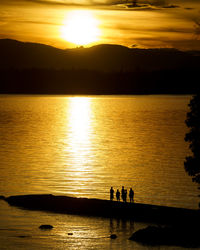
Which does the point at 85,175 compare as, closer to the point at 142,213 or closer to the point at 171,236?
the point at 142,213

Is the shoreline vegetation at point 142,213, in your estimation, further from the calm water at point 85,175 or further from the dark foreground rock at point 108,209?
the calm water at point 85,175

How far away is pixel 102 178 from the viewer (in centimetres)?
7475

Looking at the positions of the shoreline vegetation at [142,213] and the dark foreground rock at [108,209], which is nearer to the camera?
the shoreline vegetation at [142,213]

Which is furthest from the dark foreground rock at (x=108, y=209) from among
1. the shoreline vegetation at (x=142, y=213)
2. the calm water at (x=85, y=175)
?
the calm water at (x=85, y=175)

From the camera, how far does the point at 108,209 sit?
165 feet

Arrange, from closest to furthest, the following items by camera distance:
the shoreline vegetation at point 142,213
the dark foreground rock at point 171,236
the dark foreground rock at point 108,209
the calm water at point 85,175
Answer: the dark foreground rock at point 171,236 < the shoreline vegetation at point 142,213 < the calm water at point 85,175 < the dark foreground rock at point 108,209

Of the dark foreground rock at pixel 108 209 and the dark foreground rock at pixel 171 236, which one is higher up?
the dark foreground rock at pixel 108 209

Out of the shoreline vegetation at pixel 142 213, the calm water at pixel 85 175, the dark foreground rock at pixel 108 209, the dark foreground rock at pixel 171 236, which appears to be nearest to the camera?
the dark foreground rock at pixel 171 236

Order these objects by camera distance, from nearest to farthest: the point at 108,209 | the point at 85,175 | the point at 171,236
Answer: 1. the point at 171,236
2. the point at 108,209
3. the point at 85,175

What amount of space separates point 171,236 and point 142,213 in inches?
269

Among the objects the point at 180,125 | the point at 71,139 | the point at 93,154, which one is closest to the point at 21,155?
the point at 93,154

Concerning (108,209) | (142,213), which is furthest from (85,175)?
(142,213)

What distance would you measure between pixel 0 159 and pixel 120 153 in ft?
78.3

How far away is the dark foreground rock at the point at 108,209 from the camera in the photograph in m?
46.6
